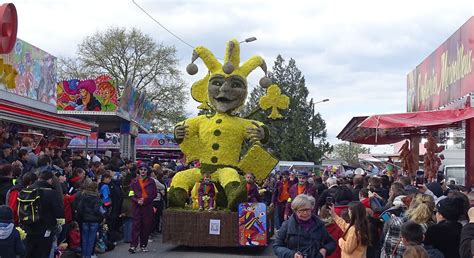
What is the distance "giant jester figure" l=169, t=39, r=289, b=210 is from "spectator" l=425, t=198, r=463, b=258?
264 inches

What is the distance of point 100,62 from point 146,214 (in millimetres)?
40425

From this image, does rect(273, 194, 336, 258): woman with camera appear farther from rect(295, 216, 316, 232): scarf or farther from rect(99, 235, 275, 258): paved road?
rect(99, 235, 275, 258): paved road

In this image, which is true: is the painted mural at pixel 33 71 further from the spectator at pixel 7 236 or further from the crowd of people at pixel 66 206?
the spectator at pixel 7 236

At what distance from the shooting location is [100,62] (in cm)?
5188

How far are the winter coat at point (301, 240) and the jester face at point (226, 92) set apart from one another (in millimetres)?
7583

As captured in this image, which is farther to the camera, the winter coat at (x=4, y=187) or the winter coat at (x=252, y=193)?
the winter coat at (x=252, y=193)

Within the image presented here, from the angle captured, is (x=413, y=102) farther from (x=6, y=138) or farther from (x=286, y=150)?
(x=286, y=150)

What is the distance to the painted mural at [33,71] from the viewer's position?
19.4 meters

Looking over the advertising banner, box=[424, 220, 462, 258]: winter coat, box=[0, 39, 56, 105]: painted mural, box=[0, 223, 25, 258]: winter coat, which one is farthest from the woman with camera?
box=[0, 39, 56, 105]: painted mural

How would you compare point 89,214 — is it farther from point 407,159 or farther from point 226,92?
point 407,159

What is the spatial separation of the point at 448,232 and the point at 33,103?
16.7 metres

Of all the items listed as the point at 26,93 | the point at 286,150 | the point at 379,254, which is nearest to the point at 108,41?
the point at 286,150

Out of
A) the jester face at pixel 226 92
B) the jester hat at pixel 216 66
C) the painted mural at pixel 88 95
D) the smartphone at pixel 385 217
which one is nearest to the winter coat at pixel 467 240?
the smartphone at pixel 385 217

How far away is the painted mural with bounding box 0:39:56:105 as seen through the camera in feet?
63.8
